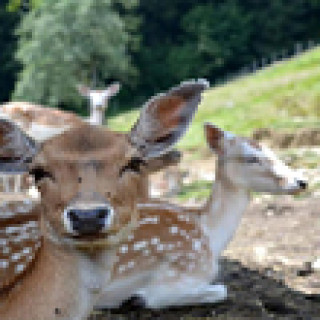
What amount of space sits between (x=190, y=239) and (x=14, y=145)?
1861mm

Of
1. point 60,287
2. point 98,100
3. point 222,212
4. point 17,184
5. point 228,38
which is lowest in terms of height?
point 60,287

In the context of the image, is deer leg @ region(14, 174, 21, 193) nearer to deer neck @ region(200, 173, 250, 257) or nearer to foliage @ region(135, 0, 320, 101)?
deer neck @ region(200, 173, 250, 257)

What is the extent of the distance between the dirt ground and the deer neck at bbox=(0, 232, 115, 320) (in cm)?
127

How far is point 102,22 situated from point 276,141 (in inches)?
978

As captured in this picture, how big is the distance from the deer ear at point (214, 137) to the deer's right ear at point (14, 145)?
239cm

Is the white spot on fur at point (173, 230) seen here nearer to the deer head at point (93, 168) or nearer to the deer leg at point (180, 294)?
the deer leg at point (180, 294)

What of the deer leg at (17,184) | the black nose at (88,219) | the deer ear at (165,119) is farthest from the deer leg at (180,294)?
the deer leg at (17,184)

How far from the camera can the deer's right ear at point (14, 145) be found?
3035 mm

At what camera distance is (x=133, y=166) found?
2949 mm

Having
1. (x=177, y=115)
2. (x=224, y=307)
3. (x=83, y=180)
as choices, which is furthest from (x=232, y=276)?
(x=83, y=180)

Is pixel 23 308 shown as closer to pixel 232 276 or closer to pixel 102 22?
pixel 232 276

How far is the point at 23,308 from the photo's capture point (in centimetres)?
311

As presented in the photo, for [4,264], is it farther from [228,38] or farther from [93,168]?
[228,38]

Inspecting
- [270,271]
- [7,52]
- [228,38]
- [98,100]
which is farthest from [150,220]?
[7,52]
